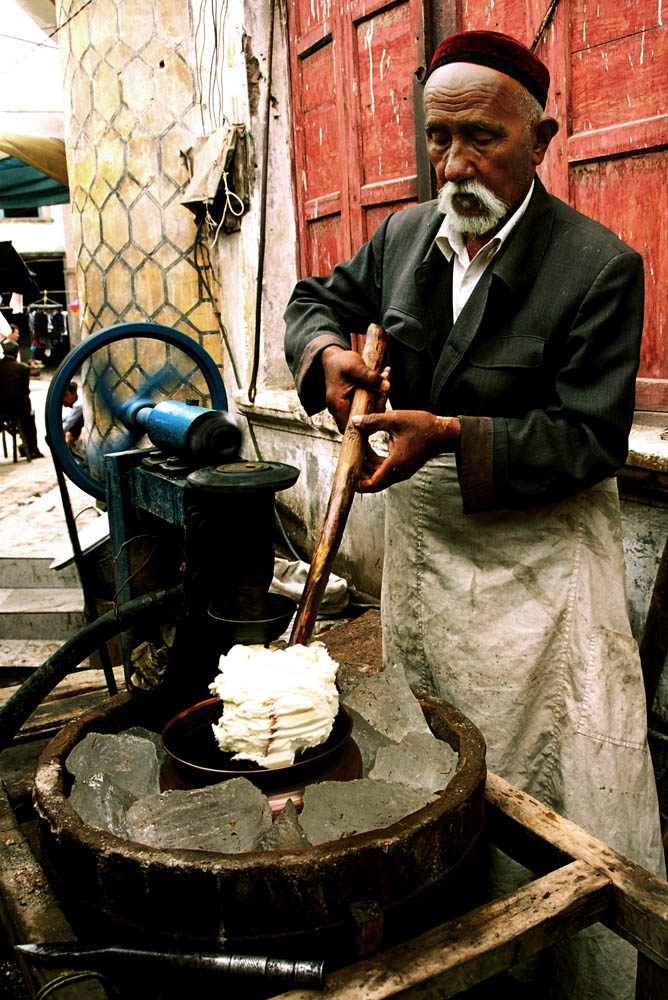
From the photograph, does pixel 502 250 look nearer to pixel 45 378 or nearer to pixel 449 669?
pixel 449 669

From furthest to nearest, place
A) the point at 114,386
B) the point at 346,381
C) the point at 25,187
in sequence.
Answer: the point at 25,187, the point at 114,386, the point at 346,381

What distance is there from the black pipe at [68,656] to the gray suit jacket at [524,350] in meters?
0.91

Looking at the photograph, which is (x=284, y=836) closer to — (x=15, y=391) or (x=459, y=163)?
(x=459, y=163)

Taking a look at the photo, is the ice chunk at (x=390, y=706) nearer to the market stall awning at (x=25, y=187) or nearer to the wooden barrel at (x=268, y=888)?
the wooden barrel at (x=268, y=888)

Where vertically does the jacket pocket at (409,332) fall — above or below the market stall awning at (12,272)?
below

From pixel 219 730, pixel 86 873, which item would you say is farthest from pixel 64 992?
pixel 219 730

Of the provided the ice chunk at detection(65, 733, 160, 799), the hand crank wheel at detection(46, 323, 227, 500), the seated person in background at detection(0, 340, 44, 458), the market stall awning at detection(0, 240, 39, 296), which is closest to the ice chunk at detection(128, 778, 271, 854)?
the ice chunk at detection(65, 733, 160, 799)

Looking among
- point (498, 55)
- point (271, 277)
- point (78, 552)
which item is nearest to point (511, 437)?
point (498, 55)

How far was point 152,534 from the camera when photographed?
2.90 meters

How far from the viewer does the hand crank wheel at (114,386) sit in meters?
2.92

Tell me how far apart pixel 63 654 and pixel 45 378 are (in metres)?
26.4

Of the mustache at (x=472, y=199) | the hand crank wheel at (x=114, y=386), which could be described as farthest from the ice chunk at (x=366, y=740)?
the hand crank wheel at (x=114, y=386)

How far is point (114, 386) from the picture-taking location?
3.32 metres

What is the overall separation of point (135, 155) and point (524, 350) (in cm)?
457
